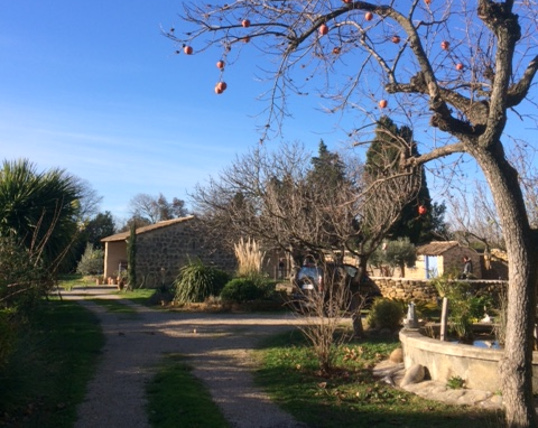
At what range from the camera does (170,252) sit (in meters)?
29.4

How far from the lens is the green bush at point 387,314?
12.4 m

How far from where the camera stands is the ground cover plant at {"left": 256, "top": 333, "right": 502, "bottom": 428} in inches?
255

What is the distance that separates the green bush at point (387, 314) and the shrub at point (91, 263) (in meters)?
30.1

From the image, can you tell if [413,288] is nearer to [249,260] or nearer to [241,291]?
[249,260]

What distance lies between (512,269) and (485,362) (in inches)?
101

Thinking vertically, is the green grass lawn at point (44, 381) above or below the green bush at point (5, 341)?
below

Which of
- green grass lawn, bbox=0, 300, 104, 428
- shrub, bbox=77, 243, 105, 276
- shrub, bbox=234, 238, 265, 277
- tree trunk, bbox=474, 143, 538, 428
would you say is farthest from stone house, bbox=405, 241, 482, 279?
tree trunk, bbox=474, 143, 538, 428

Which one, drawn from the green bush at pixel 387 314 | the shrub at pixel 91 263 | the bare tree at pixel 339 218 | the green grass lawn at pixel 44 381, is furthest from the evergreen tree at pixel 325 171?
the shrub at pixel 91 263

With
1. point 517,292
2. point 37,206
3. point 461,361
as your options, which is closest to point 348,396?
point 461,361

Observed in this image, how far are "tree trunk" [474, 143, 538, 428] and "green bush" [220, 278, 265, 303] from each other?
13.9 metres

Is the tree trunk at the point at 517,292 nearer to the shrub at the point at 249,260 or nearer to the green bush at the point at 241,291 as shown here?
the green bush at the point at 241,291

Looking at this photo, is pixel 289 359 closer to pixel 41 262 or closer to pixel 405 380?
pixel 405 380

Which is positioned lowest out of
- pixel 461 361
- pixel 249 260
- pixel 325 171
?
pixel 461 361

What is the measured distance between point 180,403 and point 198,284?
12.3 meters
